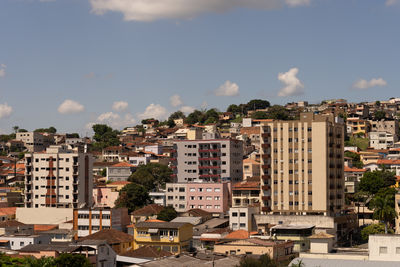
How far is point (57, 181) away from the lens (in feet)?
460

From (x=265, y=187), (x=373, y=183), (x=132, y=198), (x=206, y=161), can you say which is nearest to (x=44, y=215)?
(x=132, y=198)

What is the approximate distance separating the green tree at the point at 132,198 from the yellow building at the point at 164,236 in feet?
105

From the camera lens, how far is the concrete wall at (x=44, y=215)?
423ft

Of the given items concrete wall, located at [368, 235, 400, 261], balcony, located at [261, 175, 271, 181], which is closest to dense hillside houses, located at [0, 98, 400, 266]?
concrete wall, located at [368, 235, 400, 261]

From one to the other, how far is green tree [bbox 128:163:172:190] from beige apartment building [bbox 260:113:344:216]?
44.7m

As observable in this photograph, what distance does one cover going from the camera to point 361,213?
5408 inches

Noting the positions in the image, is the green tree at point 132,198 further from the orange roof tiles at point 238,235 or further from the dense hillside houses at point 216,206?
the orange roof tiles at point 238,235

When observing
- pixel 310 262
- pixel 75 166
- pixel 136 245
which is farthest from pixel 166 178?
pixel 310 262

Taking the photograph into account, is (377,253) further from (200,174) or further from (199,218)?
(200,174)

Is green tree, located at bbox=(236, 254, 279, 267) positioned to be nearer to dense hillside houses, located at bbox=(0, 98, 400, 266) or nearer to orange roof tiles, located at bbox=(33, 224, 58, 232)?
dense hillside houses, located at bbox=(0, 98, 400, 266)

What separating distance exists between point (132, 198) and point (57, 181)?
16699mm

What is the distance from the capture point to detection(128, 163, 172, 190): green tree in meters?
162

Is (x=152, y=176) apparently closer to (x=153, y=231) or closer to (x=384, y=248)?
(x=153, y=231)

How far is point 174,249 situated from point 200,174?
5307 cm
